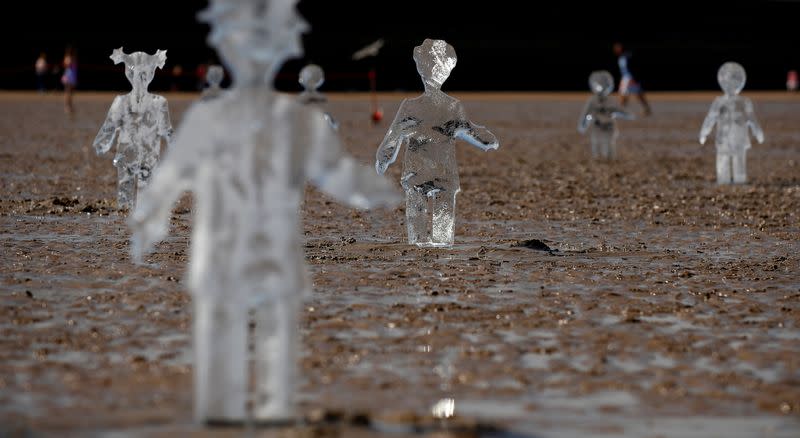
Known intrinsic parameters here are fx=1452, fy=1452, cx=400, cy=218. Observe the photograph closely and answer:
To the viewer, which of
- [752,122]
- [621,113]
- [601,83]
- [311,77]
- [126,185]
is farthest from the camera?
[621,113]

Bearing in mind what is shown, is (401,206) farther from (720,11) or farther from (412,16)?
(720,11)

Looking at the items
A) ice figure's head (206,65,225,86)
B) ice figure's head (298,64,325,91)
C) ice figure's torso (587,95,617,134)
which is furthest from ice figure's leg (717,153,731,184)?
ice figure's head (206,65,225,86)

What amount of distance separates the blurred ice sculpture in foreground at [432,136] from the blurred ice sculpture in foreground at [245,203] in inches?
192

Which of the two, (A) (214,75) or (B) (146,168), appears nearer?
(B) (146,168)

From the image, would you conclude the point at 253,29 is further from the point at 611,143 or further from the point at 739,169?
the point at 611,143

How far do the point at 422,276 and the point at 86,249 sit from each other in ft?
8.53

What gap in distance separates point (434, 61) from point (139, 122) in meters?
2.81

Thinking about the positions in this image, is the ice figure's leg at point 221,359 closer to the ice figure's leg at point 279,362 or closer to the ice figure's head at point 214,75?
the ice figure's leg at point 279,362

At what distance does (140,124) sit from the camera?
11570 millimetres

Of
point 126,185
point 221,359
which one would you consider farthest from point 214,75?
point 221,359

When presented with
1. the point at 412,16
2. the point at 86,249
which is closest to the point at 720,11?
the point at 412,16

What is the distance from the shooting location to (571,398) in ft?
18.7

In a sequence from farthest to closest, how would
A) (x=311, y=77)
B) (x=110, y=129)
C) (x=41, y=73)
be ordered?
(x=41, y=73), (x=311, y=77), (x=110, y=129)

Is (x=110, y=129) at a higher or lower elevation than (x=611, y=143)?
lower
